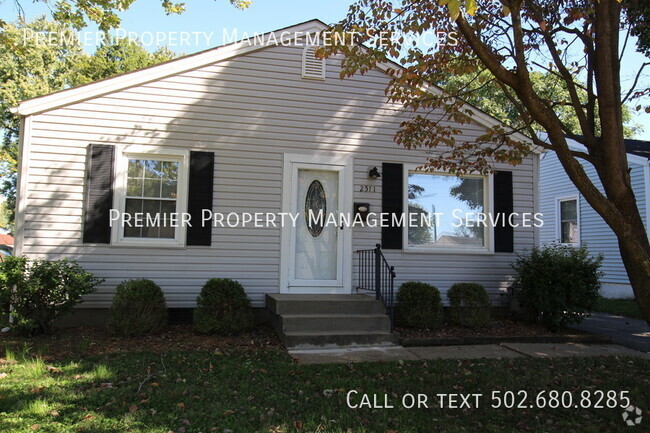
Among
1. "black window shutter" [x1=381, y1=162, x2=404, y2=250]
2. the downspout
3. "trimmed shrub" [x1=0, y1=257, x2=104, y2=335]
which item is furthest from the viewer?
"black window shutter" [x1=381, y1=162, x2=404, y2=250]

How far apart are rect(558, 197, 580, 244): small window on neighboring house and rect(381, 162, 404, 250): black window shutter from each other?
8.02 metres

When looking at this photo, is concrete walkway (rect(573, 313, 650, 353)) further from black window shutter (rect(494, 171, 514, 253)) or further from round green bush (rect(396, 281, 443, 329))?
round green bush (rect(396, 281, 443, 329))

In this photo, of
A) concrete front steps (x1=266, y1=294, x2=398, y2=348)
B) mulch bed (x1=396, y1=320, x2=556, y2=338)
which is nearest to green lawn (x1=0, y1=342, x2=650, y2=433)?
concrete front steps (x1=266, y1=294, x2=398, y2=348)

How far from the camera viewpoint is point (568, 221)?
43.4 ft

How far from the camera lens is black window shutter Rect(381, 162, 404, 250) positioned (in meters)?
7.34

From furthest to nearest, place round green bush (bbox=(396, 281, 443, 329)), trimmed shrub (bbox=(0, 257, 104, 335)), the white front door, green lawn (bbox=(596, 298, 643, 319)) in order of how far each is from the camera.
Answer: green lawn (bbox=(596, 298, 643, 319)) < the white front door < round green bush (bbox=(396, 281, 443, 329)) < trimmed shrub (bbox=(0, 257, 104, 335))

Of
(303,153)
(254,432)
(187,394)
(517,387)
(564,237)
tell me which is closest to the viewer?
(254,432)

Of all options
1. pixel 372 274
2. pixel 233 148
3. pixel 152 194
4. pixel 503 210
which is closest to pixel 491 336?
pixel 372 274

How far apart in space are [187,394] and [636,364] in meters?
4.95

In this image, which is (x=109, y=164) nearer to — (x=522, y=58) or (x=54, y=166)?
(x=54, y=166)

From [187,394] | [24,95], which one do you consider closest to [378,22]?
[187,394]

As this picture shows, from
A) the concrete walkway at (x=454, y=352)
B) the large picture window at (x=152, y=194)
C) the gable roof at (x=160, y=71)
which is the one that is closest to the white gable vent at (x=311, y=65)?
the gable roof at (x=160, y=71)

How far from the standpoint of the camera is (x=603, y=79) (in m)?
3.56

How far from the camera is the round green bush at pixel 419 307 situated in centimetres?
659
